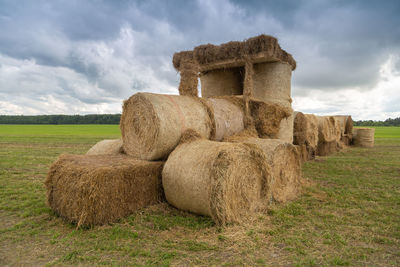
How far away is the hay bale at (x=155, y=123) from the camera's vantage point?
4794mm

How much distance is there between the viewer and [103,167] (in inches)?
154

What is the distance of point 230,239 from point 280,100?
6286mm

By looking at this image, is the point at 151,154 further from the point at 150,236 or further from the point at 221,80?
the point at 221,80

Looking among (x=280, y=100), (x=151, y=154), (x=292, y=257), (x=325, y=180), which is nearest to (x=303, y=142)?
(x=280, y=100)

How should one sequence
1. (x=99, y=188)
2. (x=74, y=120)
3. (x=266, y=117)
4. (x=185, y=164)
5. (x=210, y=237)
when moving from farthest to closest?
(x=74, y=120)
(x=266, y=117)
(x=185, y=164)
(x=99, y=188)
(x=210, y=237)

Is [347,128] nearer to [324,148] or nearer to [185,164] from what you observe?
[324,148]

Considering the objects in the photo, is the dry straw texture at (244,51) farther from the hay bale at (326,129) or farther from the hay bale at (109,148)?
the hay bale at (326,129)

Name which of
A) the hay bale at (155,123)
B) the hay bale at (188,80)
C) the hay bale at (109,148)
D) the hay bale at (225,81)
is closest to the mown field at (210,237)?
the hay bale at (155,123)

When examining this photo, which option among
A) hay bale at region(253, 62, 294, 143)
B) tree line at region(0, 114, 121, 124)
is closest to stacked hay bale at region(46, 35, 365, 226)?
hay bale at region(253, 62, 294, 143)

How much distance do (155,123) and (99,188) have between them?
1.51 metres

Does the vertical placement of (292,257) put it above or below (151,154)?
below

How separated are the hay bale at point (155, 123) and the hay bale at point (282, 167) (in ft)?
4.21

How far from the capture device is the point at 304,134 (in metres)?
10.6

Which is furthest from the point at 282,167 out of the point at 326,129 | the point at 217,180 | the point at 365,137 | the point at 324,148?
the point at 365,137
